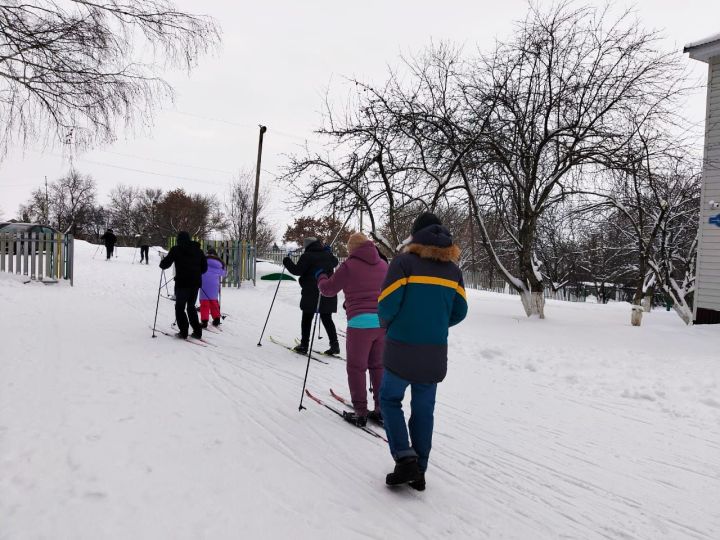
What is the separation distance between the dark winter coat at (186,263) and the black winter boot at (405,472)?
501cm

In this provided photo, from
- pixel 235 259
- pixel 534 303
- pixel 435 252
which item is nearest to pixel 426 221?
pixel 435 252

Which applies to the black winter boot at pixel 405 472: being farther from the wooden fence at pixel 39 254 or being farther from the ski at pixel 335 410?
the wooden fence at pixel 39 254

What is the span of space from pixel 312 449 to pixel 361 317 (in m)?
1.12

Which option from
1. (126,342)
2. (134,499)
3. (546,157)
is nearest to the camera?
(134,499)

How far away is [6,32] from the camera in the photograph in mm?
5445

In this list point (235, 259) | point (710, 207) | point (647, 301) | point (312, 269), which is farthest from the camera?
point (647, 301)

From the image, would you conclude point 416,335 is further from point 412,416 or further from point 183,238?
point 183,238

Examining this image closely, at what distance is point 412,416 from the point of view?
2.82m

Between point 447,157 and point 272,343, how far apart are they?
7.15 metres

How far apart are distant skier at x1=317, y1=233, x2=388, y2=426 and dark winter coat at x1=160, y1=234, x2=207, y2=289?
136 inches

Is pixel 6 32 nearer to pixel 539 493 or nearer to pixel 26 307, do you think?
pixel 26 307

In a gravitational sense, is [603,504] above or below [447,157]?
below

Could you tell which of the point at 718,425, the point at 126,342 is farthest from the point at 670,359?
the point at 126,342

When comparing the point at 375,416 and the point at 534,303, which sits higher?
the point at 534,303
